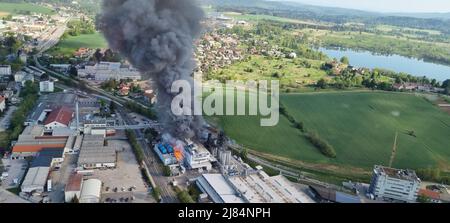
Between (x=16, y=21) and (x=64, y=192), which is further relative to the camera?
(x=16, y=21)

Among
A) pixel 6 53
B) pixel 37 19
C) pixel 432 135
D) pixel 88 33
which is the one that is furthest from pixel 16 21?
pixel 432 135

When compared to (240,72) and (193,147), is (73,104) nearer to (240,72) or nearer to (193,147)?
(193,147)

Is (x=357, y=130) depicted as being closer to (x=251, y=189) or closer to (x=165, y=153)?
(x=251, y=189)

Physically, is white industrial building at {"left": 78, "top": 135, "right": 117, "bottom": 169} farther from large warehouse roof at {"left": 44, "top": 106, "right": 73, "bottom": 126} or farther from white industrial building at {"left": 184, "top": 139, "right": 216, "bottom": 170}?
white industrial building at {"left": 184, "top": 139, "right": 216, "bottom": 170}

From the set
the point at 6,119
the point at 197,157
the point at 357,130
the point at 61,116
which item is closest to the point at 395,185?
the point at 197,157

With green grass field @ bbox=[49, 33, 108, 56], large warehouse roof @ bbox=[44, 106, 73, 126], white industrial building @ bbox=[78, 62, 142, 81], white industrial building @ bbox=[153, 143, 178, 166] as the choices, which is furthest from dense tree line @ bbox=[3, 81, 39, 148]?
green grass field @ bbox=[49, 33, 108, 56]

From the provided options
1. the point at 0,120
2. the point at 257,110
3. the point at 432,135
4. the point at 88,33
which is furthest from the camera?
the point at 88,33
